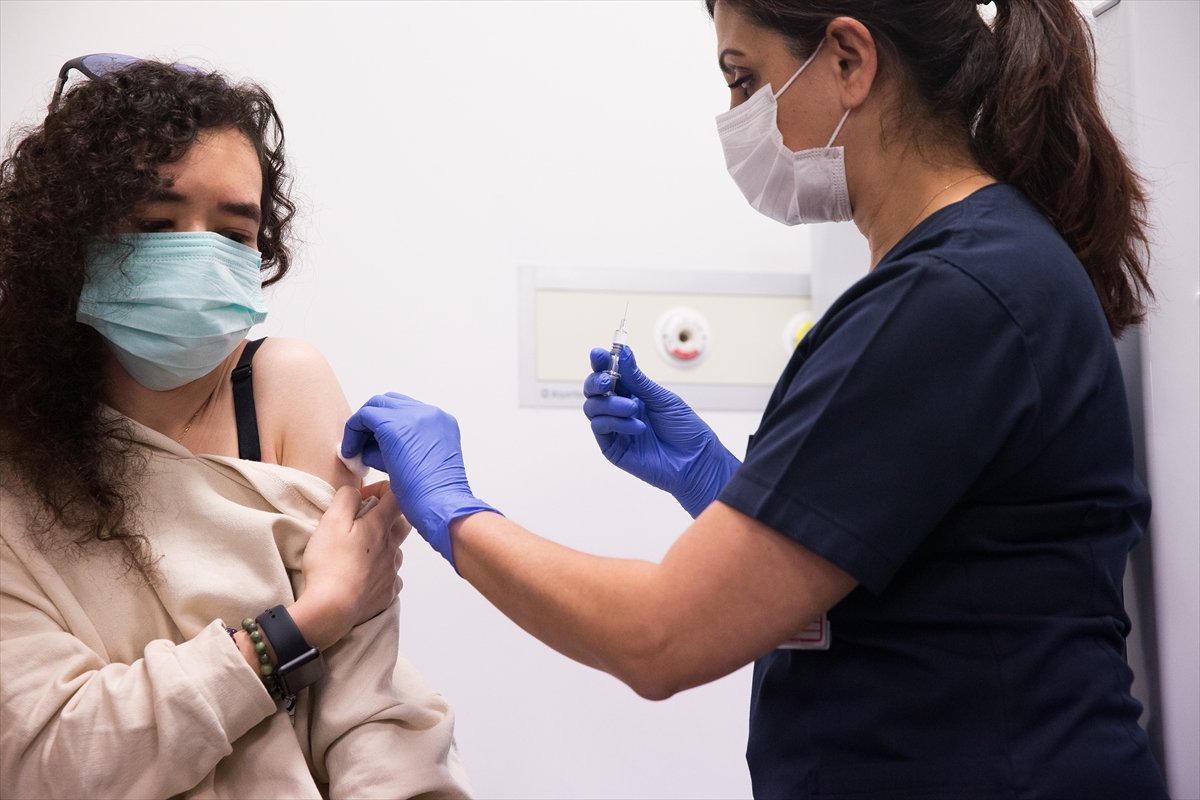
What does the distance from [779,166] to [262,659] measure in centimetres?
79

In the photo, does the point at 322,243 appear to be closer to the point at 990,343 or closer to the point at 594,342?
the point at 594,342

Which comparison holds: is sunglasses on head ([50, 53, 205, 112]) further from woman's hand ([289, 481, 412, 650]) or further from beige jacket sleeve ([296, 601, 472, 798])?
beige jacket sleeve ([296, 601, 472, 798])

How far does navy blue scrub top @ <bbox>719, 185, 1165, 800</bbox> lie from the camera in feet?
3.12

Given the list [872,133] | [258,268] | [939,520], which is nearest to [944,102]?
[872,133]

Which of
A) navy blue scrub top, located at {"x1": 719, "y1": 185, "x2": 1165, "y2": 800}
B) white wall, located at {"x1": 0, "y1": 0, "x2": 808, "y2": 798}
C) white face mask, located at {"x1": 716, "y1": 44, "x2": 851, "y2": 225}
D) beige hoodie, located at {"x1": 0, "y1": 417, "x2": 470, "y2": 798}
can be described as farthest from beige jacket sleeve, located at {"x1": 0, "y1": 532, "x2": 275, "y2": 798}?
white wall, located at {"x1": 0, "y1": 0, "x2": 808, "y2": 798}

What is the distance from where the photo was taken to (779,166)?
126 centimetres

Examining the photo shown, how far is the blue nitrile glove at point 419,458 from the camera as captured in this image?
1.20 metres

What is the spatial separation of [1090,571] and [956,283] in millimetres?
303

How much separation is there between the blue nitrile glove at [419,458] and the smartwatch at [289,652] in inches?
6.7

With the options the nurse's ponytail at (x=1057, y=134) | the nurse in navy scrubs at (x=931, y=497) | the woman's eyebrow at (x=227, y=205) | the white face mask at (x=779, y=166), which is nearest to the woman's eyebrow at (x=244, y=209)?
the woman's eyebrow at (x=227, y=205)

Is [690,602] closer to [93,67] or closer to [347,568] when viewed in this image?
[347,568]

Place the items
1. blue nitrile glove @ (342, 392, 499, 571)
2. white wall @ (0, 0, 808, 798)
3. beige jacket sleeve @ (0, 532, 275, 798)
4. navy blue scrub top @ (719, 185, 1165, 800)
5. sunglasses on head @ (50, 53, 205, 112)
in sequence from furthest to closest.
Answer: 1. white wall @ (0, 0, 808, 798)
2. sunglasses on head @ (50, 53, 205, 112)
3. blue nitrile glove @ (342, 392, 499, 571)
4. beige jacket sleeve @ (0, 532, 275, 798)
5. navy blue scrub top @ (719, 185, 1165, 800)

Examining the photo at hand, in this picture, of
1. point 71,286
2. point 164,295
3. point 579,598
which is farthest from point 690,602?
point 71,286

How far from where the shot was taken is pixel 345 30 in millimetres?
2098
